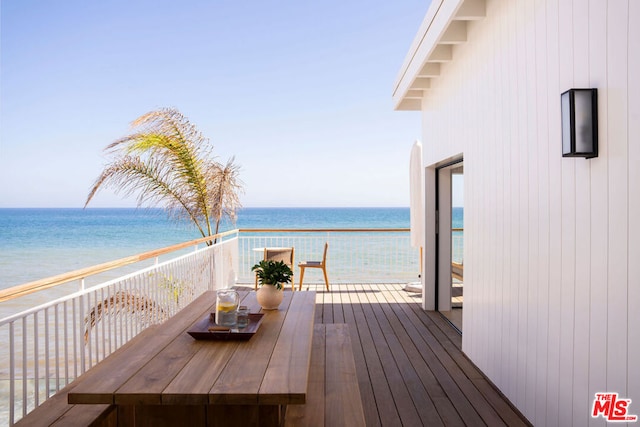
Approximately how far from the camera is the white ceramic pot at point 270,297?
2.74 metres

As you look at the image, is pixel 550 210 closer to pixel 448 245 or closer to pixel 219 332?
pixel 219 332

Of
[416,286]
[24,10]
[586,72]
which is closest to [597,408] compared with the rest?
[586,72]

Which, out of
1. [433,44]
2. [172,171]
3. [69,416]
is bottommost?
[69,416]

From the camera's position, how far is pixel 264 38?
18109 millimetres

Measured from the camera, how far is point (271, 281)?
8.92 feet

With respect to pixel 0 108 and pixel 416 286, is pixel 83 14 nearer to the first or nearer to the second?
pixel 0 108

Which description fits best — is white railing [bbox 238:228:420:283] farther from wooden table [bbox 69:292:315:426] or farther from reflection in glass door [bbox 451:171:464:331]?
wooden table [bbox 69:292:315:426]

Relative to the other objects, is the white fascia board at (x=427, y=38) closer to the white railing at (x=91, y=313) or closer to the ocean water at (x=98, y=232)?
the white railing at (x=91, y=313)

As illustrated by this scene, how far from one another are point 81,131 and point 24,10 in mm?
12207

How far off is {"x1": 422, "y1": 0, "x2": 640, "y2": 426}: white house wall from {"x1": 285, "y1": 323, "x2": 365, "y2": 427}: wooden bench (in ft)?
3.47

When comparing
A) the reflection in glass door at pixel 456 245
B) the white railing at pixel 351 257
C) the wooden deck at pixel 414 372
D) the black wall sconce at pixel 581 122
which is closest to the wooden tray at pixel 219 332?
the wooden deck at pixel 414 372

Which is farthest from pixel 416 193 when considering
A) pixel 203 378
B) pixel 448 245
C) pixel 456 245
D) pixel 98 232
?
pixel 98 232

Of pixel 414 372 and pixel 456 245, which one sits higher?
pixel 456 245

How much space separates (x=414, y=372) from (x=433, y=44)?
269 centimetres
